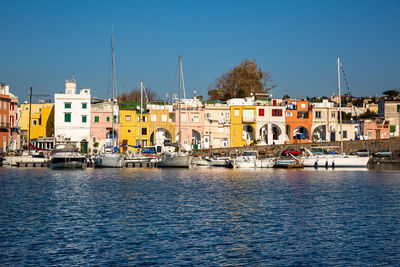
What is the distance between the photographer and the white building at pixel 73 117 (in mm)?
96500

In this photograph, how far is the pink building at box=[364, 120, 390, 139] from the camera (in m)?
110

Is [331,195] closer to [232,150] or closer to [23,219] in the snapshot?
[23,219]

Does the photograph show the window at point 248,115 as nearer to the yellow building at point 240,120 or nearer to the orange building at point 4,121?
the yellow building at point 240,120

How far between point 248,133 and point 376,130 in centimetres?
2446

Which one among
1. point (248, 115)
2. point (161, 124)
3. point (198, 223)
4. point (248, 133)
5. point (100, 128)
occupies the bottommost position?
point (198, 223)

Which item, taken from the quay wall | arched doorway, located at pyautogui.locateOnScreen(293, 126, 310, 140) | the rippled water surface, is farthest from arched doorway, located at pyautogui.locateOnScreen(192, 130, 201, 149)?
the rippled water surface

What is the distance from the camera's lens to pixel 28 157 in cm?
8119

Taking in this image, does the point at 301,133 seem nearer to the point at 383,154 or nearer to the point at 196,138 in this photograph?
the point at 383,154

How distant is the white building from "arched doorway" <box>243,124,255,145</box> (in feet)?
90.9

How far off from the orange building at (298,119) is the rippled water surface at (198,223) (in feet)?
166

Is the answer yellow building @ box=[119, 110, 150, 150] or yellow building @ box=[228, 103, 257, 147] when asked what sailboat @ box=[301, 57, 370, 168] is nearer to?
yellow building @ box=[228, 103, 257, 147]

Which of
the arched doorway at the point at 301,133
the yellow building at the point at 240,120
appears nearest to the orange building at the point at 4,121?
the yellow building at the point at 240,120

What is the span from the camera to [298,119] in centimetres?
10744

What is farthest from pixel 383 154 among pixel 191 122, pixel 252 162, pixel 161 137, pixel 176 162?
pixel 161 137
